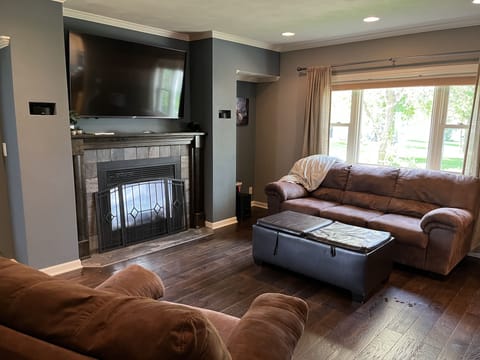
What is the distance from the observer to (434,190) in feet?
12.5

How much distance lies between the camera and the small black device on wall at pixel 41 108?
3038mm

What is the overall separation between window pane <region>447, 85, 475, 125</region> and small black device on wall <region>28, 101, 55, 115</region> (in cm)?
410

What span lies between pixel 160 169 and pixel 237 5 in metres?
2.06

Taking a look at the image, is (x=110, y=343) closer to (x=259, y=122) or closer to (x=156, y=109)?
(x=156, y=109)

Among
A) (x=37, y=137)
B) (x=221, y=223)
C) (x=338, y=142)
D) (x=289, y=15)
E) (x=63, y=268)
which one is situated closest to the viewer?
(x=37, y=137)

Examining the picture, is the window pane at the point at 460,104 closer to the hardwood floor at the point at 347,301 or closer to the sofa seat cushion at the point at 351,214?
the sofa seat cushion at the point at 351,214

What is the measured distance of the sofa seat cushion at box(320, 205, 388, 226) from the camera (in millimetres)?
3770

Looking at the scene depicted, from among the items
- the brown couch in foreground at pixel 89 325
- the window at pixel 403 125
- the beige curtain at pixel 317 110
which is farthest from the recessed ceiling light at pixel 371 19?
the brown couch in foreground at pixel 89 325

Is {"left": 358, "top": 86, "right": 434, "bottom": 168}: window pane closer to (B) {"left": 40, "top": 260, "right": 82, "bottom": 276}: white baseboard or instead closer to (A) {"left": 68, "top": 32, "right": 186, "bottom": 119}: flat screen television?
(A) {"left": 68, "top": 32, "right": 186, "bottom": 119}: flat screen television

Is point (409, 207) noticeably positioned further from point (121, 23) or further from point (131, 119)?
point (121, 23)

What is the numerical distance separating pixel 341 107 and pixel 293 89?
0.76 meters

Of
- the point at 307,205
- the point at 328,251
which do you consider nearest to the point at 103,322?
the point at 328,251

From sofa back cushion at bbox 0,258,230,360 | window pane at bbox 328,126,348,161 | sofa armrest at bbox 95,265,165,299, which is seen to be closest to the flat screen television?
window pane at bbox 328,126,348,161

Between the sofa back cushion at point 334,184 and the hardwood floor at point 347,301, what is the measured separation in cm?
121
